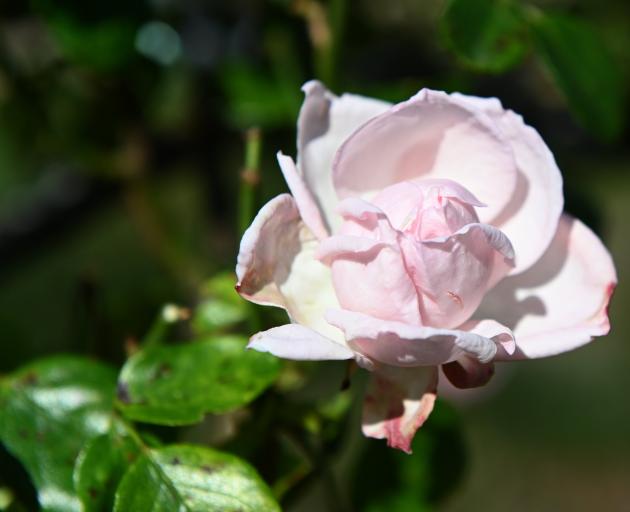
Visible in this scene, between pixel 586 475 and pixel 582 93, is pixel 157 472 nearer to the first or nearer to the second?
pixel 582 93

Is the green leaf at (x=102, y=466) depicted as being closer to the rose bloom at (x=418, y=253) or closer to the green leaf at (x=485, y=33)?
the rose bloom at (x=418, y=253)

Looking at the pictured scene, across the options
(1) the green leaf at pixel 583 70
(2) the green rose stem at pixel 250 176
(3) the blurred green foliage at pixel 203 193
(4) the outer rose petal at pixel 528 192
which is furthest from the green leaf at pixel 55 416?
(1) the green leaf at pixel 583 70

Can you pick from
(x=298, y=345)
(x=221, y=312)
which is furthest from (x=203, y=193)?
(x=298, y=345)

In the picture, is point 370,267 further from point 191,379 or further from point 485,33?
point 485,33

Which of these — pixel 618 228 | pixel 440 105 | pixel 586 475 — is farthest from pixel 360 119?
pixel 618 228

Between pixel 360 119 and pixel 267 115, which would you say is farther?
pixel 267 115

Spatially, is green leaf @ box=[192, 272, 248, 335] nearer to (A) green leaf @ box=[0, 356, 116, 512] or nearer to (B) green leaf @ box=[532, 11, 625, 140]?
(A) green leaf @ box=[0, 356, 116, 512]
